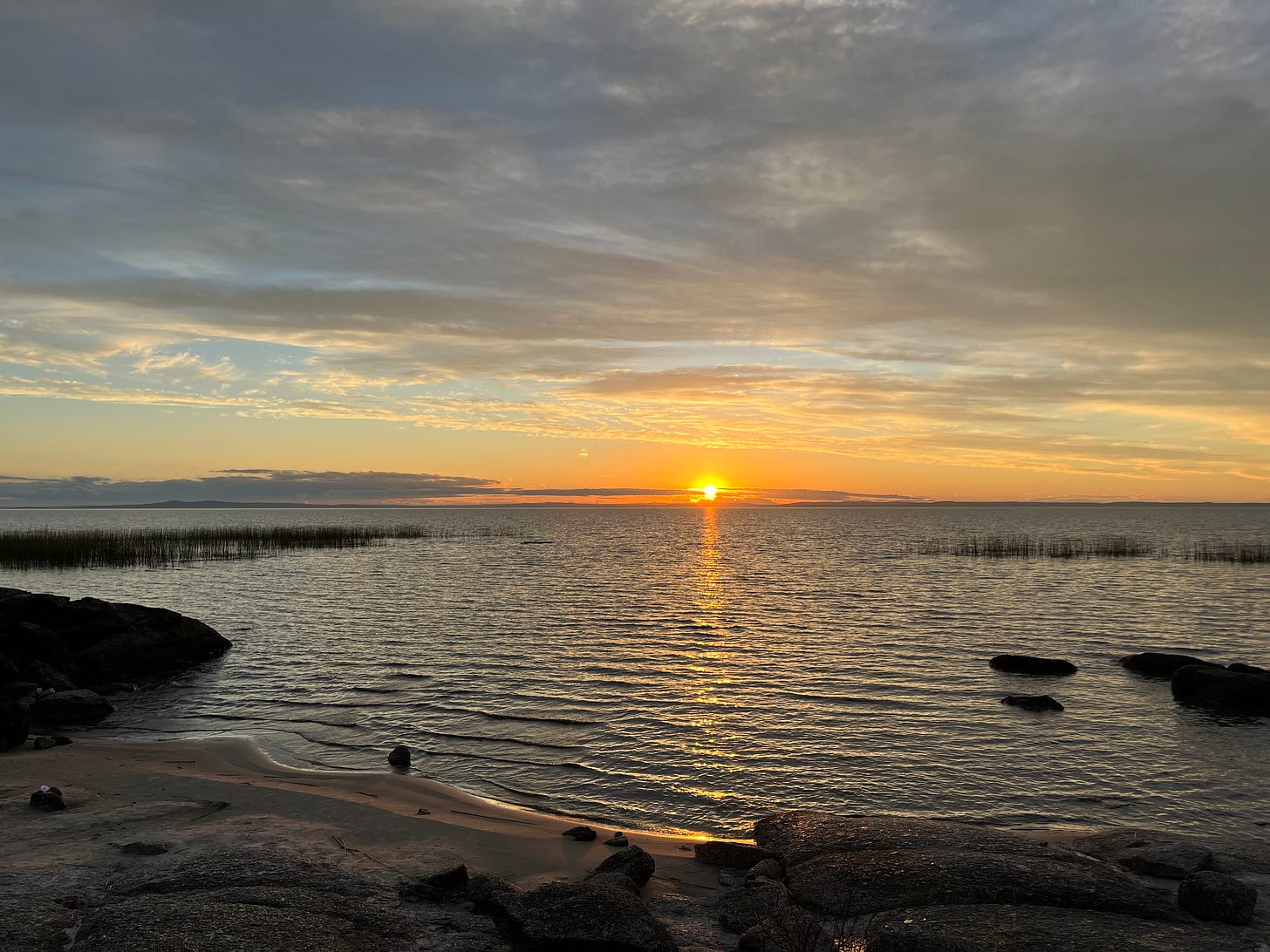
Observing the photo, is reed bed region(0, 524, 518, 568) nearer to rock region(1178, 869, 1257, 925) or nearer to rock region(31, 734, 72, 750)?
rock region(31, 734, 72, 750)

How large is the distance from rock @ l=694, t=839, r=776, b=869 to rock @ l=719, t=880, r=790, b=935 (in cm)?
114

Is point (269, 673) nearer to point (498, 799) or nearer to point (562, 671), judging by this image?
point (562, 671)

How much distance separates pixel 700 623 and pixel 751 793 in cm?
2236

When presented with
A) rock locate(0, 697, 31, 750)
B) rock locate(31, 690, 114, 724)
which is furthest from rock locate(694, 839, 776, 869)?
rock locate(31, 690, 114, 724)

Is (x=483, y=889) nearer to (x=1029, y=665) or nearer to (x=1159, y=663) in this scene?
(x=1029, y=665)

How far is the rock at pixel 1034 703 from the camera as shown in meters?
21.2

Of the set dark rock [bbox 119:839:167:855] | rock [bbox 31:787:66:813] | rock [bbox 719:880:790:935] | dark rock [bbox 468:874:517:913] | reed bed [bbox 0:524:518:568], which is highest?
dark rock [bbox 468:874:517:913]

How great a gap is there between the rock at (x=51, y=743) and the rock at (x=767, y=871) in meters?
15.0

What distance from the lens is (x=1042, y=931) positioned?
8.15 metres

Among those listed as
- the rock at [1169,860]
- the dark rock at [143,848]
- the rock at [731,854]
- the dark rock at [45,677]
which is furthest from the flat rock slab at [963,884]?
the dark rock at [45,677]

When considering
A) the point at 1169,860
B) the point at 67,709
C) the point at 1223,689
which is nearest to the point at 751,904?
the point at 1169,860

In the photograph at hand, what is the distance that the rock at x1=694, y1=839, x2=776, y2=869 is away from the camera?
11.0 m

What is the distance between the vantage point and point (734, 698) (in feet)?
72.9

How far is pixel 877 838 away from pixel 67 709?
65.2 ft
